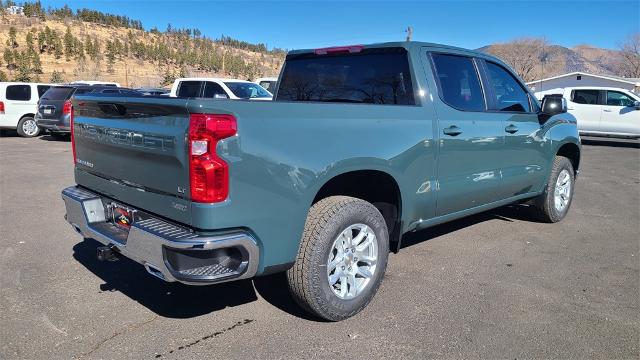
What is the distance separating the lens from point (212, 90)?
44.0 ft

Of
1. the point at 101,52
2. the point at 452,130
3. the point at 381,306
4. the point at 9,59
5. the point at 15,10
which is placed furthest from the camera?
the point at 15,10

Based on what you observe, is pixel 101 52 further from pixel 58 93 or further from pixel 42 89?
pixel 58 93

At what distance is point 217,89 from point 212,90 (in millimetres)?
Answer: 137

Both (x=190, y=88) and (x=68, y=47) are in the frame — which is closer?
(x=190, y=88)

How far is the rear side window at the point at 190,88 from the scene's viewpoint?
13.7 m

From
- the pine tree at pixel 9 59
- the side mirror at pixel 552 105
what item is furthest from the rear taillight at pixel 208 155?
the pine tree at pixel 9 59

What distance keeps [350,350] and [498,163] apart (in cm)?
258

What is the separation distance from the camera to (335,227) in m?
3.32

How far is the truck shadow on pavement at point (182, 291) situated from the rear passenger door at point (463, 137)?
152 centimetres

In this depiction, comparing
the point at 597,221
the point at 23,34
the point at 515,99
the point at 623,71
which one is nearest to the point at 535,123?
the point at 515,99

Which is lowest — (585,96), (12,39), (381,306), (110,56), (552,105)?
(381,306)

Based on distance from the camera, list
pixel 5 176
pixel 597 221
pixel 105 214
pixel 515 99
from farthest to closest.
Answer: pixel 5 176 → pixel 597 221 → pixel 515 99 → pixel 105 214

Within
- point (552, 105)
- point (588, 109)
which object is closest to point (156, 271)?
point (552, 105)

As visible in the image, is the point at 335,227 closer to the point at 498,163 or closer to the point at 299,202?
the point at 299,202
